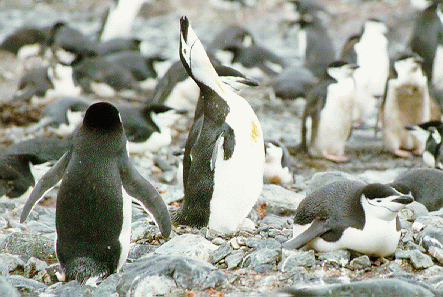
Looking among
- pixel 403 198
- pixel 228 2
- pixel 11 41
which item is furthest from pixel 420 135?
pixel 228 2

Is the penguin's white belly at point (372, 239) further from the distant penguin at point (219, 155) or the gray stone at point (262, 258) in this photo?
the distant penguin at point (219, 155)

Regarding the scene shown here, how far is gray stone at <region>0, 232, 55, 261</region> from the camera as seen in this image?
3.83m

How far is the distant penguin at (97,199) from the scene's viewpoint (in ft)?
11.0

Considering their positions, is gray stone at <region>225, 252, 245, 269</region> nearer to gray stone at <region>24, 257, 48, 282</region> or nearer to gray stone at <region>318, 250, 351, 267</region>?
gray stone at <region>318, 250, 351, 267</region>

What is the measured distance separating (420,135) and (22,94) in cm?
524

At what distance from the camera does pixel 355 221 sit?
11.1 feet

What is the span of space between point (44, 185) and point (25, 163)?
8.10ft

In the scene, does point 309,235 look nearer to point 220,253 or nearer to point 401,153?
point 220,253

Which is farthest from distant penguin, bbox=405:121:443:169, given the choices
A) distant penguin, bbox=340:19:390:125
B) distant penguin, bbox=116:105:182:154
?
distant penguin, bbox=116:105:182:154

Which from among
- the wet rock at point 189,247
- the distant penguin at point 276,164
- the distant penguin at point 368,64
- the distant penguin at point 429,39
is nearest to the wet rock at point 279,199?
the distant penguin at point 276,164

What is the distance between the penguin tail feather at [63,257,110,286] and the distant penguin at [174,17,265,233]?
998 mm

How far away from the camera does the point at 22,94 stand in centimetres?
884

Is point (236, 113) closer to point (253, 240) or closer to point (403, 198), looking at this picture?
point (253, 240)

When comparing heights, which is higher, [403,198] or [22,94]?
[403,198]
